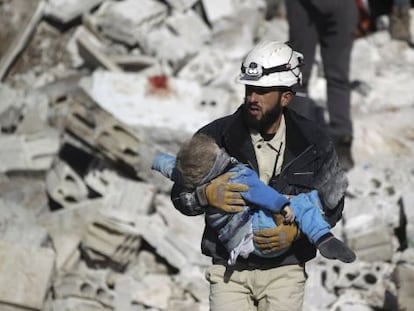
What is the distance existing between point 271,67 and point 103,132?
3.07 meters

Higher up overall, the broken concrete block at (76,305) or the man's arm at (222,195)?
the man's arm at (222,195)

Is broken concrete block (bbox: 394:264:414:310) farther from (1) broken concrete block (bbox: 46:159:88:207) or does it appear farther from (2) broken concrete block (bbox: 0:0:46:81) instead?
(2) broken concrete block (bbox: 0:0:46:81)

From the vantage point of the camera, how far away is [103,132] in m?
7.07

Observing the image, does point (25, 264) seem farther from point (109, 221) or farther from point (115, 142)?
point (115, 142)

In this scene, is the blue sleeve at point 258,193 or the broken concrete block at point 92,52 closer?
the blue sleeve at point 258,193

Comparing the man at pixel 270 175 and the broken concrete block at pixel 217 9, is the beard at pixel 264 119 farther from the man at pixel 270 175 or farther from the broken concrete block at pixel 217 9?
the broken concrete block at pixel 217 9

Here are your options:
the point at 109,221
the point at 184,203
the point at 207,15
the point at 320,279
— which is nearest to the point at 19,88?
the point at 207,15

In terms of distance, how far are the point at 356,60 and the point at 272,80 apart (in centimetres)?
475

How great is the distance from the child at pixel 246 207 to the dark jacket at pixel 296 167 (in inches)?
2.3

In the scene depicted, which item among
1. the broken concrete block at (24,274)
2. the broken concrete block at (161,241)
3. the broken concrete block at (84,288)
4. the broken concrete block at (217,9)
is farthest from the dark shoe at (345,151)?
the broken concrete block at (24,274)

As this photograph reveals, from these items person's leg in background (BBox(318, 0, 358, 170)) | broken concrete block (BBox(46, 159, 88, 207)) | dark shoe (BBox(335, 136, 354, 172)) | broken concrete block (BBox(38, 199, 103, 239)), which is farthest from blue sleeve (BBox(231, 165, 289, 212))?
dark shoe (BBox(335, 136, 354, 172))

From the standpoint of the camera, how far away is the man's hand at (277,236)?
3.99m

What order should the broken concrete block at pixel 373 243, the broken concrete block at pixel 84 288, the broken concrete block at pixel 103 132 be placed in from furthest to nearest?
the broken concrete block at pixel 103 132, the broken concrete block at pixel 373 243, the broken concrete block at pixel 84 288

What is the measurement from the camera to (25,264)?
620 cm
